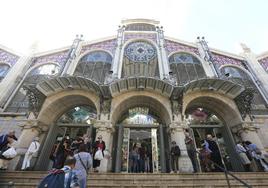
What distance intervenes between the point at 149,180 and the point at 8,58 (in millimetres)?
15588

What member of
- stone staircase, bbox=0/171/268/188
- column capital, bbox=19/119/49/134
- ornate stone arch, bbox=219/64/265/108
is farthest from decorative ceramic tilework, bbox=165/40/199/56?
column capital, bbox=19/119/49/134

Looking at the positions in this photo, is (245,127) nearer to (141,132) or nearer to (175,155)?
(175,155)

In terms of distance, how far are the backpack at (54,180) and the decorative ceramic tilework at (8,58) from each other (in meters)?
15.2

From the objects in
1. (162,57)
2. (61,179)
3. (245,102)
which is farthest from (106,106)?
(245,102)

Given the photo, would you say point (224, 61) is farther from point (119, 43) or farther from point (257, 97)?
point (119, 43)

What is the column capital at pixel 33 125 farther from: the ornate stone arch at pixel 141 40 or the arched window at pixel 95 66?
the ornate stone arch at pixel 141 40

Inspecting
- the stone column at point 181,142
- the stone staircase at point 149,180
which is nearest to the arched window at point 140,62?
the stone column at point 181,142

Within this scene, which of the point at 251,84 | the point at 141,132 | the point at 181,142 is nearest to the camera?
the point at 181,142

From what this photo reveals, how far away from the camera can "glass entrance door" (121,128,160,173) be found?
30.5 feet

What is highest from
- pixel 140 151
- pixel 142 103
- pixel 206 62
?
pixel 206 62

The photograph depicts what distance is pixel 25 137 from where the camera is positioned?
9805mm

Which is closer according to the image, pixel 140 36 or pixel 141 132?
pixel 141 132

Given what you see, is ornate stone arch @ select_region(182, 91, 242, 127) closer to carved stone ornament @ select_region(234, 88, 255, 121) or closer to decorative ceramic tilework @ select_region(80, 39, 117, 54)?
carved stone ornament @ select_region(234, 88, 255, 121)

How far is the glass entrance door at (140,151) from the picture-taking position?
929 cm
